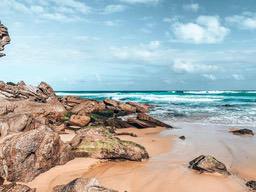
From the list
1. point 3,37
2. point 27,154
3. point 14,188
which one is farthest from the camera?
point 3,37

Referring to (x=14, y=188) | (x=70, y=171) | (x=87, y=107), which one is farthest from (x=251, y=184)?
(x=87, y=107)

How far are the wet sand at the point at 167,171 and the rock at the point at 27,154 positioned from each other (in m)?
0.26

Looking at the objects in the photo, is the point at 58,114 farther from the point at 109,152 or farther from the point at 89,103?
the point at 109,152

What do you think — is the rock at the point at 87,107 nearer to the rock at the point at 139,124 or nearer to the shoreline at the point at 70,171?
the rock at the point at 139,124

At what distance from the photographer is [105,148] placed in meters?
9.97

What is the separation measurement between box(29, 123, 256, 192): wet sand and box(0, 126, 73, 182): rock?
0.86ft

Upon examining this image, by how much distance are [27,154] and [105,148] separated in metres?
2.62

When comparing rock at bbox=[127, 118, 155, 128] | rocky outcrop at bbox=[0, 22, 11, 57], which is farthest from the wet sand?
rocky outcrop at bbox=[0, 22, 11, 57]

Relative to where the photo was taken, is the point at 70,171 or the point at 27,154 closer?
the point at 27,154

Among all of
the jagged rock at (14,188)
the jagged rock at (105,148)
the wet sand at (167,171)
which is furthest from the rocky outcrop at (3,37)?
the jagged rock at (14,188)

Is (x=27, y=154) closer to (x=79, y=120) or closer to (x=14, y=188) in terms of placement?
(x=14, y=188)

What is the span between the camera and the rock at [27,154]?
7793 mm

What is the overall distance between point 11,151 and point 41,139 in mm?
800

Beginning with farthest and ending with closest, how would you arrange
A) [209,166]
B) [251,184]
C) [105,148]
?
1. [105,148]
2. [209,166]
3. [251,184]
